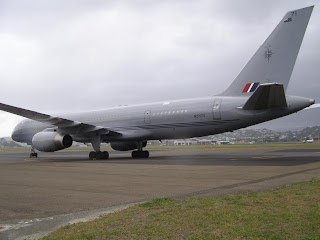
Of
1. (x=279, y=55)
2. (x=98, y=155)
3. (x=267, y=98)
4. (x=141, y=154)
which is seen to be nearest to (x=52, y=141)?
(x=98, y=155)

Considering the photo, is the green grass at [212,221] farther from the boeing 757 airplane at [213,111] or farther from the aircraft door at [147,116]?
the aircraft door at [147,116]

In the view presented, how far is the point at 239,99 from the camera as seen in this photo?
1939 cm

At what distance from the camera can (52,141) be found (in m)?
24.1

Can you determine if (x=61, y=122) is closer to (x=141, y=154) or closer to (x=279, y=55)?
(x=141, y=154)

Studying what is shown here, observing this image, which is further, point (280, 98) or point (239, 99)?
point (239, 99)

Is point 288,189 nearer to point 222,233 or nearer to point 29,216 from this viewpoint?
point 222,233

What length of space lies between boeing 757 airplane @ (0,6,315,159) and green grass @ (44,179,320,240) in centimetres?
1033

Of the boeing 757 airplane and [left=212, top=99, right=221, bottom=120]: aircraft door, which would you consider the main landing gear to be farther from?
[left=212, top=99, right=221, bottom=120]: aircraft door

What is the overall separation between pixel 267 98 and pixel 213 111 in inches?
162

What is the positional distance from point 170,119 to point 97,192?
14149 mm

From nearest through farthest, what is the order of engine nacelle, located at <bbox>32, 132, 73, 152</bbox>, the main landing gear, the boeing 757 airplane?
the boeing 757 airplane < engine nacelle, located at <bbox>32, 132, 73, 152</bbox> < the main landing gear

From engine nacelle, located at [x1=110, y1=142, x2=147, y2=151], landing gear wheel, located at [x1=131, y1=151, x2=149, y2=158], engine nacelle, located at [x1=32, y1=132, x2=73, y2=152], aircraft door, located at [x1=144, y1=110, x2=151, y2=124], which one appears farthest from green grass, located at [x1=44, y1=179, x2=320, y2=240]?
engine nacelle, located at [x1=110, y1=142, x2=147, y2=151]

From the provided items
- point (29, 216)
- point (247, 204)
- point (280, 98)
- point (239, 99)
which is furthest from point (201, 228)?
point (239, 99)

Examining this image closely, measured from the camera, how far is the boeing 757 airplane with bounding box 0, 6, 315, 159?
17.6 m
